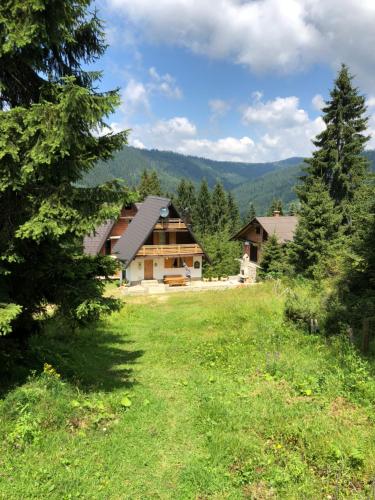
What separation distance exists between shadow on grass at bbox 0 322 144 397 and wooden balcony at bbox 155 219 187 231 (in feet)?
64.1

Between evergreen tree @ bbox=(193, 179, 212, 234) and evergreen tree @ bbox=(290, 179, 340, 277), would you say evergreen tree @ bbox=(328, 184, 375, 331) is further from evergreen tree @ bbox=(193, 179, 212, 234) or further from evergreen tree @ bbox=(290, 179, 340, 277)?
evergreen tree @ bbox=(193, 179, 212, 234)

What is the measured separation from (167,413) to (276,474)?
8.69ft

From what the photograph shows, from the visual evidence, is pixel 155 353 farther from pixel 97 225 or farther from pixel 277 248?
pixel 277 248

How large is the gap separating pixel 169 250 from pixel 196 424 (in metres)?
27.2

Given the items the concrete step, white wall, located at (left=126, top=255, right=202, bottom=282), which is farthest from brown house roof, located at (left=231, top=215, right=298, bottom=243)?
the concrete step

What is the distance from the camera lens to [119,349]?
39.9ft

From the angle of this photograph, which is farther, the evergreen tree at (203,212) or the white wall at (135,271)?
the evergreen tree at (203,212)

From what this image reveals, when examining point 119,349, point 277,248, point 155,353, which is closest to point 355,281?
point 155,353

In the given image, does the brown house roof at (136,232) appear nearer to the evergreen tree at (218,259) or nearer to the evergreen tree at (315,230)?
the evergreen tree at (218,259)

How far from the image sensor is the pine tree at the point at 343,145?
30.2 meters

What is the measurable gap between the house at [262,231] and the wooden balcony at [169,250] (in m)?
6.72

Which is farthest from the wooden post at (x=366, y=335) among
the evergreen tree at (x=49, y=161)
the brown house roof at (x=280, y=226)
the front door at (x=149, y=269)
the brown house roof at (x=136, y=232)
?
the front door at (x=149, y=269)

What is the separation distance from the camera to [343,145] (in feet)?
101

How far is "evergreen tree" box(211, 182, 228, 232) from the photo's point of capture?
82500 mm
